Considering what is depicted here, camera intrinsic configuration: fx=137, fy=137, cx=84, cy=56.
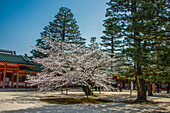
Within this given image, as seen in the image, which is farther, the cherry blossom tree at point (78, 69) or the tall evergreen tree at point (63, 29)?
the tall evergreen tree at point (63, 29)

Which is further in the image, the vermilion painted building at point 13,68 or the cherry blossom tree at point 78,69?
the vermilion painted building at point 13,68

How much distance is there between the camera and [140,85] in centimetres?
765

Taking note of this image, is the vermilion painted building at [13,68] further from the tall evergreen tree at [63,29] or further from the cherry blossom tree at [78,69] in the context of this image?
the cherry blossom tree at [78,69]

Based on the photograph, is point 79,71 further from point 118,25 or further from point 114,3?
point 114,3

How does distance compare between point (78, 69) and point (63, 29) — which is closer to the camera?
point (78, 69)

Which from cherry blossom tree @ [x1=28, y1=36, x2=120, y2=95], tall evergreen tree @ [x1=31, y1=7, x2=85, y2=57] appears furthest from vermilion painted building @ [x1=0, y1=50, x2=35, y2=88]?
cherry blossom tree @ [x1=28, y1=36, x2=120, y2=95]

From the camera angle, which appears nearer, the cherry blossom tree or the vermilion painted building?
the cherry blossom tree

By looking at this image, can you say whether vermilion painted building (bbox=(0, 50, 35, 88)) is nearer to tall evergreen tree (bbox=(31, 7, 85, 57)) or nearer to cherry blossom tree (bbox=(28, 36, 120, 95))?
tall evergreen tree (bbox=(31, 7, 85, 57))

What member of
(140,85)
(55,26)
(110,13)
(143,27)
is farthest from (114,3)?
(55,26)

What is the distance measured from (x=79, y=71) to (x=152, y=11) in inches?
172

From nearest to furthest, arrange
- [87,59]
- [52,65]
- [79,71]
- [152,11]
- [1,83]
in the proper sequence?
1. [152,11]
2. [79,71]
3. [87,59]
4. [52,65]
5. [1,83]

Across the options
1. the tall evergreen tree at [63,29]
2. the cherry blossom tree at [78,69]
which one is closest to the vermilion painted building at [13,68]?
the tall evergreen tree at [63,29]

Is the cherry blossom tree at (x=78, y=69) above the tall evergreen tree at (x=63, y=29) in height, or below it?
below

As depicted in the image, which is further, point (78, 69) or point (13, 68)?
point (13, 68)
